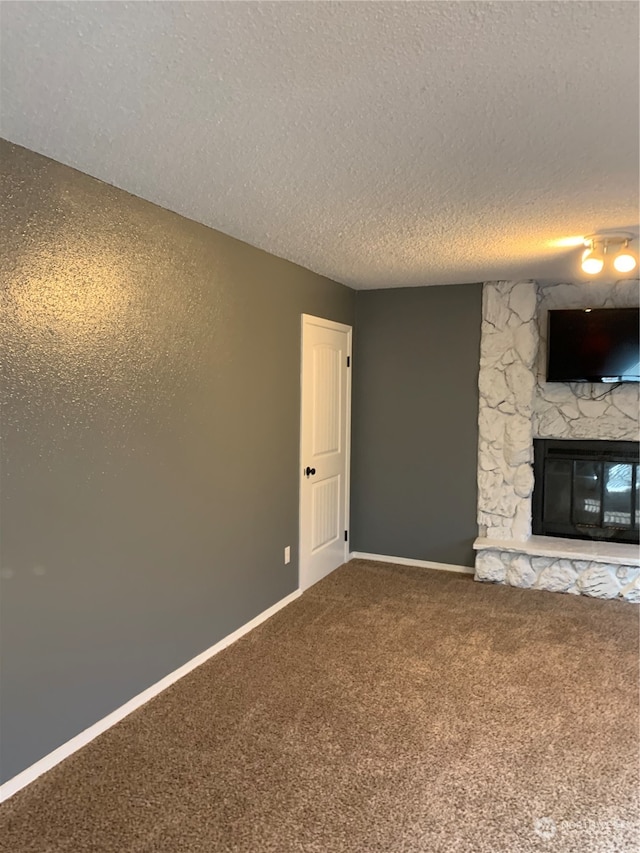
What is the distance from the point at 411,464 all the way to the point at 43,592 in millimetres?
3279

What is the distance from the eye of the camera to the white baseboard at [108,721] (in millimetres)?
2232

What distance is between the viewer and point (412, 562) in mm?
5031

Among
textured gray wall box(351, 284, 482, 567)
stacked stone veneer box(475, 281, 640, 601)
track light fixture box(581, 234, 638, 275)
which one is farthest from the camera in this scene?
textured gray wall box(351, 284, 482, 567)

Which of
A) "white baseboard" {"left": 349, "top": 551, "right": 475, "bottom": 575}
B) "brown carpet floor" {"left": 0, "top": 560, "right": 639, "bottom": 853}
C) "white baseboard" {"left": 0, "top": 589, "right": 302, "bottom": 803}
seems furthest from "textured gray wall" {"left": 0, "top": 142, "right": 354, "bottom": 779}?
"white baseboard" {"left": 349, "top": 551, "right": 475, "bottom": 575}

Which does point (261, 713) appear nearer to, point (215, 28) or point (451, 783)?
point (451, 783)

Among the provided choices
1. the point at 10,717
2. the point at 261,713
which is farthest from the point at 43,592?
the point at 261,713

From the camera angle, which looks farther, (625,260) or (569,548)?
(569,548)

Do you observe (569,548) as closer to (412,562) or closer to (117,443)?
(412,562)

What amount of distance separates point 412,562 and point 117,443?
10.2ft

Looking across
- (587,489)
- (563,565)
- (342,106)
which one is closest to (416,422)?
(587,489)

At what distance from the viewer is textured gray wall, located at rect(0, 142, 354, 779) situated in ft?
7.18

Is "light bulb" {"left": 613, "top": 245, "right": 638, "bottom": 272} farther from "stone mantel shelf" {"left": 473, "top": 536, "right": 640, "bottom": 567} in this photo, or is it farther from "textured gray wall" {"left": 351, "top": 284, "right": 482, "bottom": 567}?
"stone mantel shelf" {"left": 473, "top": 536, "right": 640, "bottom": 567}

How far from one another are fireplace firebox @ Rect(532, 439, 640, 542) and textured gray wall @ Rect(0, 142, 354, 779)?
2317mm

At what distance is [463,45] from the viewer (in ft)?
4.77
